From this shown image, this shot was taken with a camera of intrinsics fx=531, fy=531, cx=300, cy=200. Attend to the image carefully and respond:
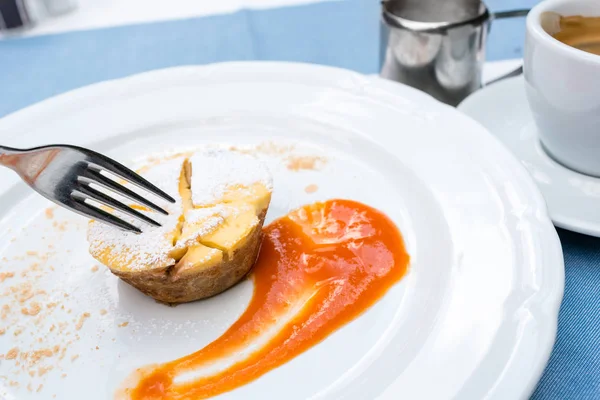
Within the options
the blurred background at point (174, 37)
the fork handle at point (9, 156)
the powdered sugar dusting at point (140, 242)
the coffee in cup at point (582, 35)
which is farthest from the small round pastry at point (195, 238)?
the blurred background at point (174, 37)

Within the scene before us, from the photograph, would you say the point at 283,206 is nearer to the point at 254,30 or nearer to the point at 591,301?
the point at 591,301

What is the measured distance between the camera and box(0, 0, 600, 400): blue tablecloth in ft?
7.25

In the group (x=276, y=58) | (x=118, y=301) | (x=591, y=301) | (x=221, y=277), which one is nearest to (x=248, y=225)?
(x=221, y=277)

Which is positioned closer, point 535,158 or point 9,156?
point 9,156

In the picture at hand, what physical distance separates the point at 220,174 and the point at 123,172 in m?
0.24

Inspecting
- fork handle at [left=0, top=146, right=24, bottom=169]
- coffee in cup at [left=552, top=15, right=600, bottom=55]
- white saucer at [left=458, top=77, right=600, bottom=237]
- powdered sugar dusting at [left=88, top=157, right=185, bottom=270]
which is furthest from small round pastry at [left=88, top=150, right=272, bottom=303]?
coffee in cup at [left=552, top=15, right=600, bottom=55]

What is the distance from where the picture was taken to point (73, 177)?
1.18 m

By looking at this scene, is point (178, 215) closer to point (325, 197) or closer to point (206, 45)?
point (325, 197)

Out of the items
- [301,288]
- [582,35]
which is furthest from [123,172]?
[582,35]

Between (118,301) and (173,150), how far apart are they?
0.57 m

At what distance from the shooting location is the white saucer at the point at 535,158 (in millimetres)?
1243

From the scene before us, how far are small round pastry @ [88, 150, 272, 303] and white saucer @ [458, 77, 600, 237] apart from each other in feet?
2.31

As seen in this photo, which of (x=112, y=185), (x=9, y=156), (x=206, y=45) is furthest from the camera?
(x=206, y=45)

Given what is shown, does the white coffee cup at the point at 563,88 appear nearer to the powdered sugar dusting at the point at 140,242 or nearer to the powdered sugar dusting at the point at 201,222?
the powdered sugar dusting at the point at 201,222
